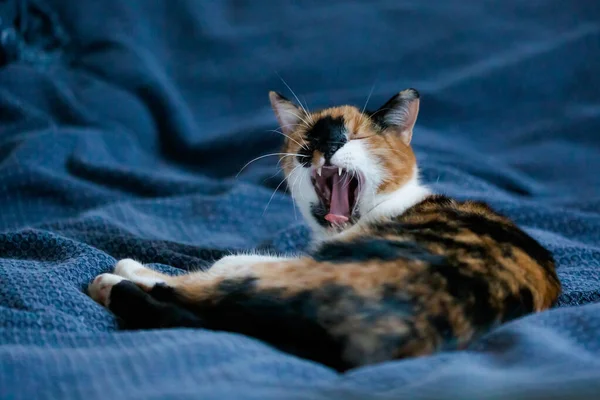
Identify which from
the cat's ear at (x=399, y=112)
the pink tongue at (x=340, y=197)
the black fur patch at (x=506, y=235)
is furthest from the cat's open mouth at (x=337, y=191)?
the black fur patch at (x=506, y=235)

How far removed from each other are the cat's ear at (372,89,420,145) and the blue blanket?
1.10 feet

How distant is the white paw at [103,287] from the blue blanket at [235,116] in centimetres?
3

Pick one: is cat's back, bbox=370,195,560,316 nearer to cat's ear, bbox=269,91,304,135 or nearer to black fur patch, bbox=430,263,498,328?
black fur patch, bbox=430,263,498,328

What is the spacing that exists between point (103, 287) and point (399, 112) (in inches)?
27.0

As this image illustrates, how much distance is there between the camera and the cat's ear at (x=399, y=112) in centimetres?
130

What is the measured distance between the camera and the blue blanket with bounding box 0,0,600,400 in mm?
1438

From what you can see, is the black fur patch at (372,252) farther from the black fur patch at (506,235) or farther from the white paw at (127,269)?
the white paw at (127,269)

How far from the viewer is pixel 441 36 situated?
227cm

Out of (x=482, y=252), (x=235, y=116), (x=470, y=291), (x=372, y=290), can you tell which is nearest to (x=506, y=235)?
(x=482, y=252)

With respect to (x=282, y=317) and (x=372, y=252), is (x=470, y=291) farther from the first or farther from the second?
(x=282, y=317)

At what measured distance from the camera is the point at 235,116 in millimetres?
2299

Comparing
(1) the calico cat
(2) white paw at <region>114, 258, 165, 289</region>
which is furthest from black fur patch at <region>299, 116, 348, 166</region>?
(2) white paw at <region>114, 258, 165, 289</region>

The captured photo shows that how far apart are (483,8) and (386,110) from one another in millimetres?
1190

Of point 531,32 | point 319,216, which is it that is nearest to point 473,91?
point 531,32
